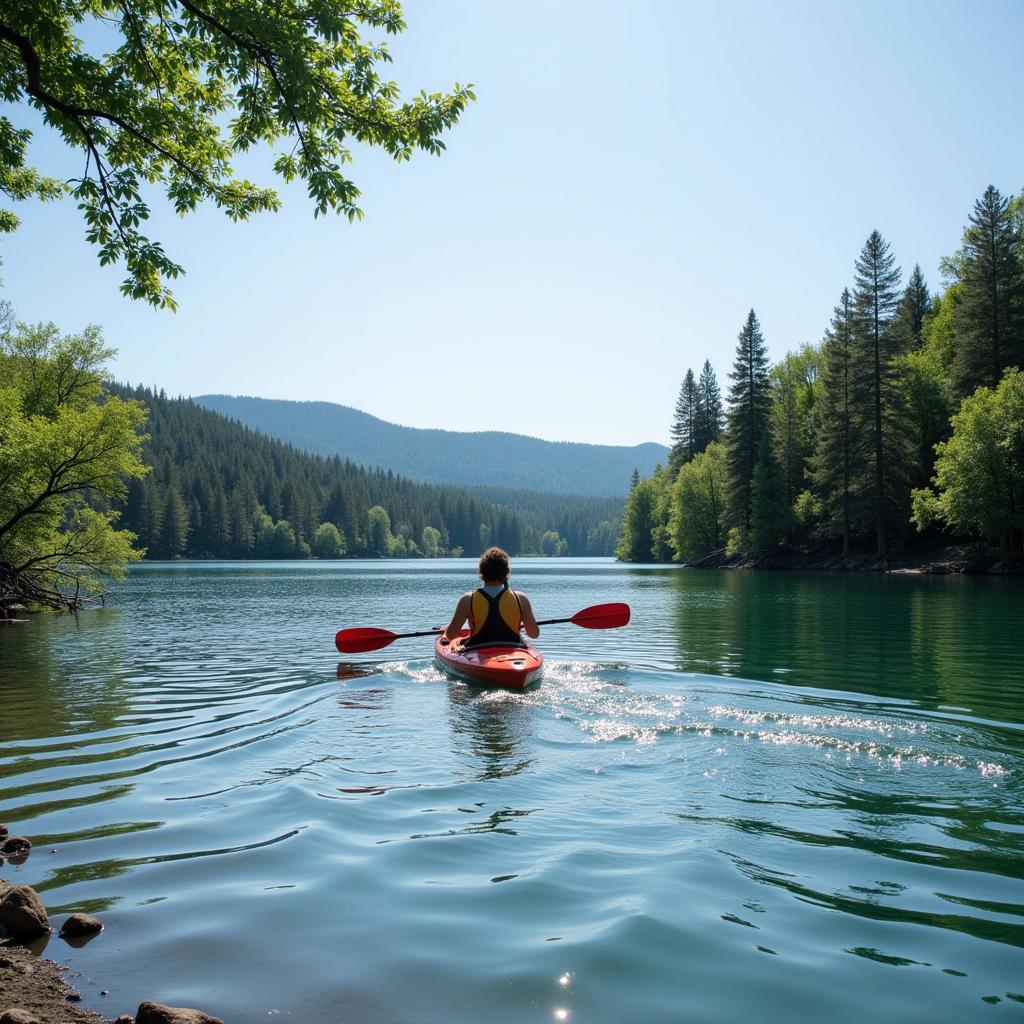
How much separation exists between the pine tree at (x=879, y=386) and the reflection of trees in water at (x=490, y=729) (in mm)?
48776

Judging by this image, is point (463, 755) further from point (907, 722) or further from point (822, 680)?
point (822, 680)

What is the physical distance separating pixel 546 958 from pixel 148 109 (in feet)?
29.0

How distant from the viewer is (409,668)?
48.8 ft

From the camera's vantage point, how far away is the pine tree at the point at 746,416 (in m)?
67.3

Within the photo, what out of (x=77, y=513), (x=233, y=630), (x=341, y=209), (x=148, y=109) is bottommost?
(x=233, y=630)

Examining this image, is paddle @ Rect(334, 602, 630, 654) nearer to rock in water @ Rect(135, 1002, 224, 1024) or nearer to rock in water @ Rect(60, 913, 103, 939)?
rock in water @ Rect(60, 913, 103, 939)

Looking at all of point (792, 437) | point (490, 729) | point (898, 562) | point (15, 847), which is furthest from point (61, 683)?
point (792, 437)

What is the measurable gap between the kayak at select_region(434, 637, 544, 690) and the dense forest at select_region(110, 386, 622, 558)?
96.2 metres

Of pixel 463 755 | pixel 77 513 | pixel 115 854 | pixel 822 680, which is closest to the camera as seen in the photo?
pixel 115 854

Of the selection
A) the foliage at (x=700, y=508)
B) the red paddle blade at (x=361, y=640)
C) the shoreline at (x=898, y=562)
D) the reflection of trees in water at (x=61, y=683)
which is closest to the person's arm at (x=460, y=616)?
the red paddle blade at (x=361, y=640)

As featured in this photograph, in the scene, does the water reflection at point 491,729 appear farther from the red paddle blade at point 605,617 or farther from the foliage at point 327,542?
the foliage at point 327,542

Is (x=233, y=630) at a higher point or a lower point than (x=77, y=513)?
lower

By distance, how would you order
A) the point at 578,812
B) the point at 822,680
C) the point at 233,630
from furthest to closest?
the point at 233,630 → the point at 822,680 → the point at 578,812

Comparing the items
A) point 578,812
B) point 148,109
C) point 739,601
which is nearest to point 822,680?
point 578,812
